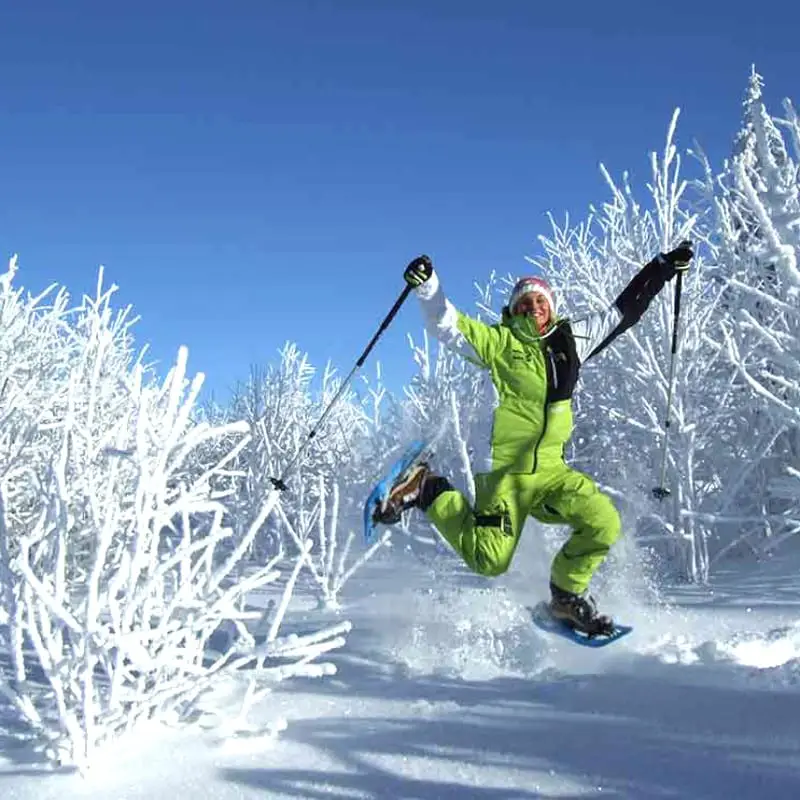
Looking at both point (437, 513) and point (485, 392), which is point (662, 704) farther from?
point (485, 392)

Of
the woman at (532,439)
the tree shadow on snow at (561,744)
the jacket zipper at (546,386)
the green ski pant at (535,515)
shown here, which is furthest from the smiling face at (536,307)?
the tree shadow on snow at (561,744)

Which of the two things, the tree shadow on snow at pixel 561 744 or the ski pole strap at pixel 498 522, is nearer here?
the tree shadow on snow at pixel 561 744

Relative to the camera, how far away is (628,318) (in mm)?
3844

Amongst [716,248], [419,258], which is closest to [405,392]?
[716,248]

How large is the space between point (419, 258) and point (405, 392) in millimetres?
8916

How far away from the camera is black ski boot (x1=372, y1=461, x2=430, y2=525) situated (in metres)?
3.86

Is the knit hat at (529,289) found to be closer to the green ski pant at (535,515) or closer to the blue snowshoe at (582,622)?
the green ski pant at (535,515)

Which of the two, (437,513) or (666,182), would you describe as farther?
(666,182)

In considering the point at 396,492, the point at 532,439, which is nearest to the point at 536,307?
the point at 532,439

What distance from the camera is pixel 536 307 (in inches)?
147

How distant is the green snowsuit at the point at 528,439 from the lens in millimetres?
3676

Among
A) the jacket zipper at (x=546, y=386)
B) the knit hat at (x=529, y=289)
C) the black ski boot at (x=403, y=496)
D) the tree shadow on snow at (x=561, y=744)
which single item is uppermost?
the knit hat at (x=529, y=289)

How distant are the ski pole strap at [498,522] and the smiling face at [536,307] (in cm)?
88

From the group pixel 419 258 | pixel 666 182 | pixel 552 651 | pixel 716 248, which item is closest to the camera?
pixel 419 258
